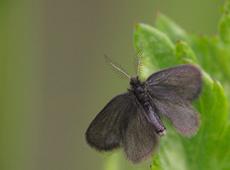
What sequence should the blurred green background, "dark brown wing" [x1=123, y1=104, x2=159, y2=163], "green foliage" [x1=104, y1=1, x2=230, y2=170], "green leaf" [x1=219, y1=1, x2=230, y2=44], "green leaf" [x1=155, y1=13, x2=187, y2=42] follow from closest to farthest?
"dark brown wing" [x1=123, y1=104, x2=159, y2=163]
"green foliage" [x1=104, y1=1, x2=230, y2=170]
"green leaf" [x1=219, y1=1, x2=230, y2=44]
"green leaf" [x1=155, y1=13, x2=187, y2=42]
the blurred green background

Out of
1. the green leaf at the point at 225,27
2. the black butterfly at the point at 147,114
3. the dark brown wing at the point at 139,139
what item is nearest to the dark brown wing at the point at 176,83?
the black butterfly at the point at 147,114

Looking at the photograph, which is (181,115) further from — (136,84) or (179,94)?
(136,84)

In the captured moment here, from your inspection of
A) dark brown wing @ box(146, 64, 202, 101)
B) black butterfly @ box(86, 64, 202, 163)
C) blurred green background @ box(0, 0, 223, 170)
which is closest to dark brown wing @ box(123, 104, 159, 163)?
black butterfly @ box(86, 64, 202, 163)

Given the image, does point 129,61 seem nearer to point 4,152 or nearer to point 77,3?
point 77,3

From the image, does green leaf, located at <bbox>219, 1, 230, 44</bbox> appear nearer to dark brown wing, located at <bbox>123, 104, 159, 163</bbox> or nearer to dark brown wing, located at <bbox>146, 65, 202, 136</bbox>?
dark brown wing, located at <bbox>146, 65, 202, 136</bbox>

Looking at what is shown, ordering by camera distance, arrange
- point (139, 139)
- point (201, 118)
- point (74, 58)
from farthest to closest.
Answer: point (74, 58)
point (201, 118)
point (139, 139)

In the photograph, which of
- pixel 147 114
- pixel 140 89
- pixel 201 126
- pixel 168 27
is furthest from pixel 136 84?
pixel 168 27

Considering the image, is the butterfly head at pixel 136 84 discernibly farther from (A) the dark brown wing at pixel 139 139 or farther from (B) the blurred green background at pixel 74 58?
(B) the blurred green background at pixel 74 58
